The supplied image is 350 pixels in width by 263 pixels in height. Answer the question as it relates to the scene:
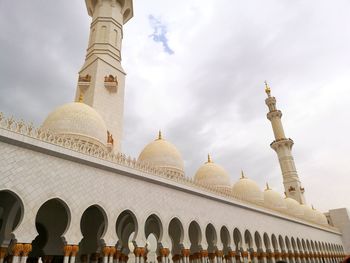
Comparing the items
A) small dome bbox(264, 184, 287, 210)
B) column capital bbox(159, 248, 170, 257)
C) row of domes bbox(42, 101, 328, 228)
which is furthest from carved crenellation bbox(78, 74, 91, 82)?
small dome bbox(264, 184, 287, 210)

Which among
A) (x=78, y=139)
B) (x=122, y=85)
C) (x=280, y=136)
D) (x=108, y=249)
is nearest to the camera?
(x=108, y=249)

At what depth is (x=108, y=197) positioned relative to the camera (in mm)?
9969

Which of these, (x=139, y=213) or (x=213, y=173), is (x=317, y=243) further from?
(x=139, y=213)

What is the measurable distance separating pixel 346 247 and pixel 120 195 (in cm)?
3605

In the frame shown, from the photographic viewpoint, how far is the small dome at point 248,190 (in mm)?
22141

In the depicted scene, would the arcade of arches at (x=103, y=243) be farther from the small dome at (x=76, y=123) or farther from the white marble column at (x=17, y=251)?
the small dome at (x=76, y=123)

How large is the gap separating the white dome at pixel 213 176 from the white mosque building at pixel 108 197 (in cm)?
9

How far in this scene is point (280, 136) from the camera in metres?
35.0

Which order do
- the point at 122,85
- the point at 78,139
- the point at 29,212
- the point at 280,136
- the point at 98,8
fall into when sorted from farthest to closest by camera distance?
the point at 280,136 < the point at 98,8 < the point at 122,85 < the point at 78,139 < the point at 29,212

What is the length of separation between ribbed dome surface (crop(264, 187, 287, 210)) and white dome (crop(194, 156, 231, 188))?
24.0 feet

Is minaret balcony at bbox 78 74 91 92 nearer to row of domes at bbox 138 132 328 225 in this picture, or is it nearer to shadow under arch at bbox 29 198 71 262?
row of domes at bbox 138 132 328 225

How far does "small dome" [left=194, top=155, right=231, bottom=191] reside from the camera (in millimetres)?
19609

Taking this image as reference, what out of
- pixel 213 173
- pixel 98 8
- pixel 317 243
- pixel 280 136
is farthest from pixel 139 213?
Result: pixel 280 136

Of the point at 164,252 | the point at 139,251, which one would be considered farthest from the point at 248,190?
the point at 139,251
